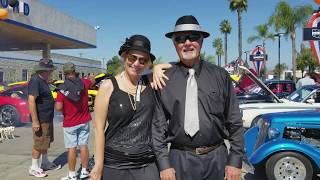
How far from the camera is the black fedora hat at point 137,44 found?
307cm

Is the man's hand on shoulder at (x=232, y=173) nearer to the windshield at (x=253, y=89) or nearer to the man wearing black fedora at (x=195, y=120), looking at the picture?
the man wearing black fedora at (x=195, y=120)

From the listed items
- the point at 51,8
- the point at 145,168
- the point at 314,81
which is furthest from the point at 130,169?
the point at 51,8

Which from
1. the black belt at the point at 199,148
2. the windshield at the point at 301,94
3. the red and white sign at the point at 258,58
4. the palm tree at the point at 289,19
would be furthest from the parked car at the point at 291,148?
the palm tree at the point at 289,19

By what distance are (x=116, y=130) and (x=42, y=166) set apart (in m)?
4.59

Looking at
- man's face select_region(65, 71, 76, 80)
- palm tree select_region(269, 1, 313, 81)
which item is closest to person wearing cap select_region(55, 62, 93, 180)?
man's face select_region(65, 71, 76, 80)

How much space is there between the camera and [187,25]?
9.89ft

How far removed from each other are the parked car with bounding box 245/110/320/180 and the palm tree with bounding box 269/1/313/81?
28850 mm

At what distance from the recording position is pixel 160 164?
2.92m

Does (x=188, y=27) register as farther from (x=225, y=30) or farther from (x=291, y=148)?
(x=225, y=30)

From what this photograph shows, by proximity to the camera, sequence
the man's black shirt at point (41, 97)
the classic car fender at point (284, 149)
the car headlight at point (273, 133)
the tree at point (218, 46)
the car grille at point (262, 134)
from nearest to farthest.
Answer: the classic car fender at point (284, 149) < the car headlight at point (273, 133) < the car grille at point (262, 134) < the man's black shirt at point (41, 97) < the tree at point (218, 46)

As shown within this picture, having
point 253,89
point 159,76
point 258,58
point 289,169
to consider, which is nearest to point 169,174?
point 159,76

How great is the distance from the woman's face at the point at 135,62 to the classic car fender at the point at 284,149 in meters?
3.27

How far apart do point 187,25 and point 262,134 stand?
3845 mm

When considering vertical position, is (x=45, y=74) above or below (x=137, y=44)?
below
